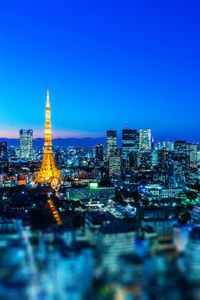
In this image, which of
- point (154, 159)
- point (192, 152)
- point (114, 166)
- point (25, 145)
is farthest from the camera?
point (25, 145)

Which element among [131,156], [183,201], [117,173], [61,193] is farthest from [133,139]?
[183,201]

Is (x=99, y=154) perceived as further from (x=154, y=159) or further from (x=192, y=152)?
(x=192, y=152)

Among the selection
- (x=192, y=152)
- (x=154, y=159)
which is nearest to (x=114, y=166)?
(x=154, y=159)

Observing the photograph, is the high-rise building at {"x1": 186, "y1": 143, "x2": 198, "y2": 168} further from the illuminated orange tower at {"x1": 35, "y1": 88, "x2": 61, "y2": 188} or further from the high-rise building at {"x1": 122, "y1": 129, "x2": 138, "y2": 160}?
the illuminated orange tower at {"x1": 35, "y1": 88, "x2": 61, "y2": 188}

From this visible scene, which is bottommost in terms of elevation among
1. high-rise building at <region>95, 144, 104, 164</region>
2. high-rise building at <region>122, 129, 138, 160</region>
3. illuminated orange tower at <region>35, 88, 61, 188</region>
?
illuminated orange tower at <region>35, 88, 61, 188</region>

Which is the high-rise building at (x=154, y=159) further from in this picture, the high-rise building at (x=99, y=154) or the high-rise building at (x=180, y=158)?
the high-rise building at (x=99, y=154)

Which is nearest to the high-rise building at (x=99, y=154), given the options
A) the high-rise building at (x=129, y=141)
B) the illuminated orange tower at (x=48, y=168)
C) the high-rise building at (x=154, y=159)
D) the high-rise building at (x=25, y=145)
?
the high-rise building at (x=129, y=141)

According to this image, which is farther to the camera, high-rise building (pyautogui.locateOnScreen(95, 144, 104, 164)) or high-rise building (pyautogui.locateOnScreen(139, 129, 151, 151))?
high-rise building (pyautogui.locateOnScreen(139, 129, 151, 151))

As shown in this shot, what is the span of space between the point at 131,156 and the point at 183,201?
66.0 feet

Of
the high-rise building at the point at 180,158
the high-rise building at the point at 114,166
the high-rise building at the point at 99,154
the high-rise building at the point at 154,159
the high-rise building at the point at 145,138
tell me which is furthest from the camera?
the high-rise building at the point at 145,138

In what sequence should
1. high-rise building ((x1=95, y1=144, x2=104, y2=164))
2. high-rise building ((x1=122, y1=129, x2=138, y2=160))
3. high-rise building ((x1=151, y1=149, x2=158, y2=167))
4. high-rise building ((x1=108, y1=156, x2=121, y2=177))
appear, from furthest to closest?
high-rise building ((x1=95, y1=144, x2=104, y2=164)) → high-rise building ((x1=122, y1=129, x2=138, y2=160)) → high-rise building ((x1=151, y1=149, x2=158, y2=167)) → high-rise building ((x1=108, y1=156, x2=121, y2=177))

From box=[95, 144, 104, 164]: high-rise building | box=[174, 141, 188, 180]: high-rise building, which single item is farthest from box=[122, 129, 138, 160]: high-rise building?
box=[174, 141, 188, 180]: high-rise building

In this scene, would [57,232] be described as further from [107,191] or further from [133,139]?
[133,139]

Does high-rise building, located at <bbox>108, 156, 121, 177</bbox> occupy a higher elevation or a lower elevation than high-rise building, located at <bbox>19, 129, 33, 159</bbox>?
lower
